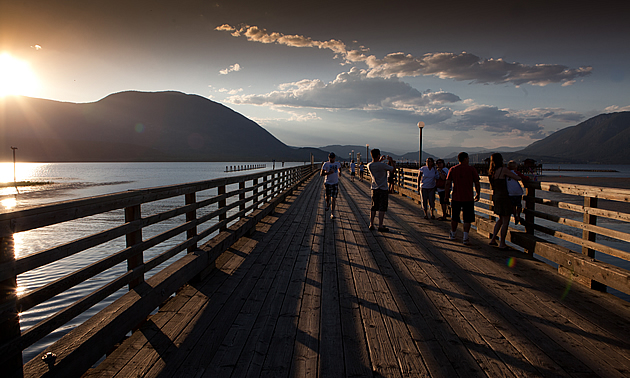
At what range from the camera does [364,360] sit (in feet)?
8.71

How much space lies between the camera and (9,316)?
1.90 metres

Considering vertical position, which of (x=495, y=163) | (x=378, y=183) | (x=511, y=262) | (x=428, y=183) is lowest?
(x=511, y=262)

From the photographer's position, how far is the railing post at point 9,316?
1.88 metres

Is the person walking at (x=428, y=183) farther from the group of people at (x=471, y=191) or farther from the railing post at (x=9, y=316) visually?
the railing post at (x=9, y=316)

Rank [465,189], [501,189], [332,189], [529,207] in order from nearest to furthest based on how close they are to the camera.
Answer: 1. [501,189]
2. [529,207]
3. [465,189]
4. [332,189]

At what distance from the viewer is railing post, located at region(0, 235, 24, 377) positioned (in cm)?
188

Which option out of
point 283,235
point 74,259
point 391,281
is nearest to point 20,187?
point 74,259

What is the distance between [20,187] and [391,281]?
6711cm

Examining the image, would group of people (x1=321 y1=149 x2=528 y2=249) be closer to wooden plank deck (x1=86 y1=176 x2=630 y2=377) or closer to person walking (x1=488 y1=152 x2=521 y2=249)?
person walking (x1=488 y1=152 x2=521 y2=249)

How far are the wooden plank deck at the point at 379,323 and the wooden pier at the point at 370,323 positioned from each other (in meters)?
0.01

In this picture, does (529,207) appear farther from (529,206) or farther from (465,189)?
(465,189)

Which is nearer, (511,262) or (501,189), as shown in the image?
(511,262)

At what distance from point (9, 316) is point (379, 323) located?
2785 mm

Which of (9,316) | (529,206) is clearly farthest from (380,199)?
(9,316)
